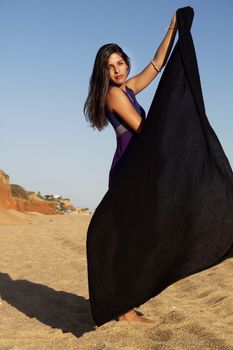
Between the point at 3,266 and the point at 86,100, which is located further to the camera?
the point at 3,266

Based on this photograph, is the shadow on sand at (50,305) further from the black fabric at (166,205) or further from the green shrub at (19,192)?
the green shrub at (19,192)

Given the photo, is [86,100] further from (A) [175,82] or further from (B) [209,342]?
(B) [209,342]

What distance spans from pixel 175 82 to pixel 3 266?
5.20m

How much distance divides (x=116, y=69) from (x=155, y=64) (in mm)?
366

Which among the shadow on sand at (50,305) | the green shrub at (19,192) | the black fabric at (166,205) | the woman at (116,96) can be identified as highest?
the woman at (116,96)

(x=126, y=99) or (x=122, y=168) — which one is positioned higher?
(x=126, y=99)

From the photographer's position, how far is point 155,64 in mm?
3980

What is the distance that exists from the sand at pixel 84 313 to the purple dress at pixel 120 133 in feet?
3.70

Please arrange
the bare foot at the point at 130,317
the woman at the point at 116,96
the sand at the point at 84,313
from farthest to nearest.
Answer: the bare foot at the point at 130,317 → the woman at the point at 116,96 → the sand at the point at 84,313

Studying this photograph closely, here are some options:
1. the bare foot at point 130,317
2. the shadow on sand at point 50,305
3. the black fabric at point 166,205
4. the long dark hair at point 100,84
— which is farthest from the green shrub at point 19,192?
the black fabric at point 166,205

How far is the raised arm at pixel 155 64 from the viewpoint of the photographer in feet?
12.6

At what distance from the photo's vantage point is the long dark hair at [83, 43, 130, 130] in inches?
148

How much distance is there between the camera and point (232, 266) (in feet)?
24.3

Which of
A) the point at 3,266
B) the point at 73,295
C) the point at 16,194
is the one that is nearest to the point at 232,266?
the point at 73,295
